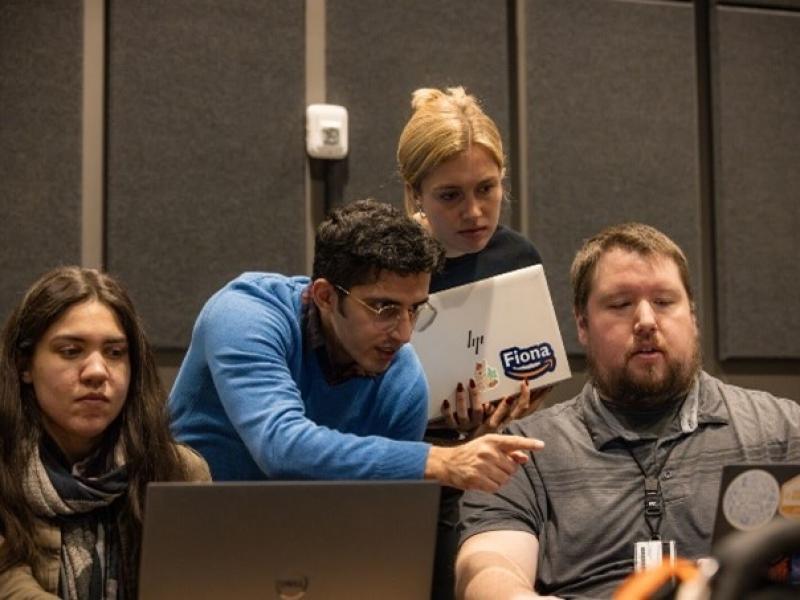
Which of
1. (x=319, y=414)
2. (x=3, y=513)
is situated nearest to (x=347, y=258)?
(x=319, y=414)

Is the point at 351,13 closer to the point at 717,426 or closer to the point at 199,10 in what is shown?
the point at 199,10

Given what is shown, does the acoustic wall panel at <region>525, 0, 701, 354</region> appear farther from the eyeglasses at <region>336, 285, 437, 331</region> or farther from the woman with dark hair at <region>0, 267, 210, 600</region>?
the woman with dark hair at <region>0, 267, 210, 600</region>

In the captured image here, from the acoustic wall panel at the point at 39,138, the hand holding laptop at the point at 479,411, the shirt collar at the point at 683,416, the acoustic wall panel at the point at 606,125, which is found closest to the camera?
the shirt collar at the point at 683,416

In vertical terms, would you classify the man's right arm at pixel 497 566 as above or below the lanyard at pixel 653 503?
below

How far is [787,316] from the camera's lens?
11.9ft

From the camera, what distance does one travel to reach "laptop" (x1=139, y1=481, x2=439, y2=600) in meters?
1.18

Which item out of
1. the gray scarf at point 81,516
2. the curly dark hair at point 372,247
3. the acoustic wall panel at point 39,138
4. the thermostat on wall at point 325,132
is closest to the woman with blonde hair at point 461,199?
the curly dark hair at point 372,247

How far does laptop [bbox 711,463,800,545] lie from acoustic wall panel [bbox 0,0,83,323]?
225cm

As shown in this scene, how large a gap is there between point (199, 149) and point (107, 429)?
146 centimetres

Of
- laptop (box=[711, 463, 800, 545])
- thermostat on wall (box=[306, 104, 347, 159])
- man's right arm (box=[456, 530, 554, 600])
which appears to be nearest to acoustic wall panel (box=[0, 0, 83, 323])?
thermostat on wall (box=[306, 104, 347, 159])

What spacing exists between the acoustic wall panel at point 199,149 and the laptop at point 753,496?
214 centimetres

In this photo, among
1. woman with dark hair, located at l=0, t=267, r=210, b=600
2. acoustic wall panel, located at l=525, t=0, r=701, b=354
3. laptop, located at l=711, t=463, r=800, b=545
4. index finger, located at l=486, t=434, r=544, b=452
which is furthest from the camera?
acoustic wall panel, located at l=525, t=0, r=701, b=354

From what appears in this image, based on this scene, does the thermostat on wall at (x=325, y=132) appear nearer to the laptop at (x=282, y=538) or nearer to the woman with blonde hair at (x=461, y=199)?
the woman with blonde hair at (x=461, y=199)

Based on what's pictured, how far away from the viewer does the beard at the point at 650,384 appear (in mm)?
1911
